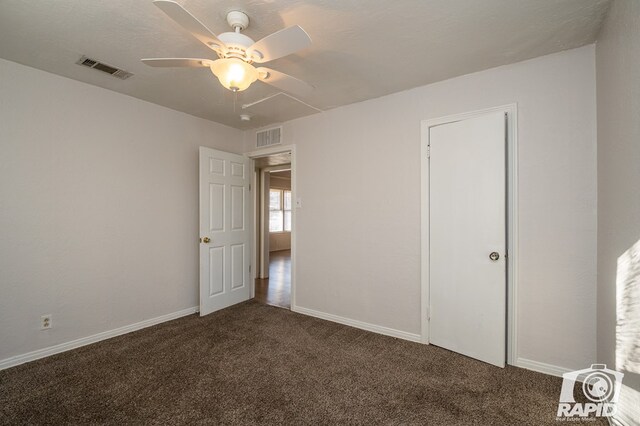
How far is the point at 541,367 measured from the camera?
7.37 ft

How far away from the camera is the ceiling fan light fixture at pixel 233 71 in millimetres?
1654

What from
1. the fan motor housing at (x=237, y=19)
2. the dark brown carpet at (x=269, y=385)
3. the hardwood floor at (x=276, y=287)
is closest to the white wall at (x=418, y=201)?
the dark brown carpet at (x=269, y=385)

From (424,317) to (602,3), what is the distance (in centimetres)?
261

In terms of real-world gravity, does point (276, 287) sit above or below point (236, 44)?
below

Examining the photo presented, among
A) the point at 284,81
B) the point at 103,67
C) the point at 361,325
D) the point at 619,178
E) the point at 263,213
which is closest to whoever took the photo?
the point at 619,178

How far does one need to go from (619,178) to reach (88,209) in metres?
4.18

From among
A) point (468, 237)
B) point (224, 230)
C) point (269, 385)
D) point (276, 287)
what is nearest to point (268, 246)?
point (276, 287)

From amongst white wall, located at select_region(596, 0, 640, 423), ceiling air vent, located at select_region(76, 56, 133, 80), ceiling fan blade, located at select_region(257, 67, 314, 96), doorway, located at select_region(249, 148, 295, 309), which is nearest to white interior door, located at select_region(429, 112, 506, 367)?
white wall, located at select_region(596, 0, 640, 423)

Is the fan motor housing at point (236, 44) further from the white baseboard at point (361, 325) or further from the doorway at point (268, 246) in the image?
the white baseboard at point (361, 325)

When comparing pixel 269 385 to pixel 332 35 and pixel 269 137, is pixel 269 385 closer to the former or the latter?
pixel 332 35

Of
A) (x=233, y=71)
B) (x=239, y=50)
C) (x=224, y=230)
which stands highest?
(x=239, y=50)

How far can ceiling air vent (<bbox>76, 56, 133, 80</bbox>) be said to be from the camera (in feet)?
7.73

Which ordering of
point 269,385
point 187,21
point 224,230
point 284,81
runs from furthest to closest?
point 224,230 < point 269,385 < point 284,81 < point 187,21

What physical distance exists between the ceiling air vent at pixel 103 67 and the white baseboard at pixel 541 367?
4.21 meters
